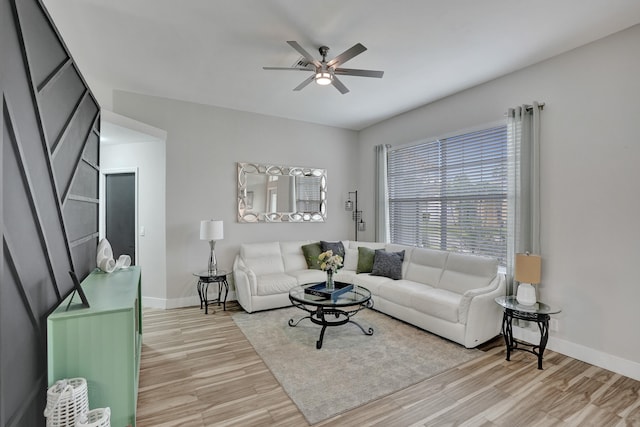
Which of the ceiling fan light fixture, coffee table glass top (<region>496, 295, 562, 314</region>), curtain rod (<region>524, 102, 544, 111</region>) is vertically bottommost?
coffee table glass top (<region>496, 295, 562, 314</region>)

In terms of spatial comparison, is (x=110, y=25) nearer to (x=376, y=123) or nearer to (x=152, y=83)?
(x=152, y=83)

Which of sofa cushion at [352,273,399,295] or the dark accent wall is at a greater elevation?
the dark accent wall

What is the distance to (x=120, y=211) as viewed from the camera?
15.2 feet

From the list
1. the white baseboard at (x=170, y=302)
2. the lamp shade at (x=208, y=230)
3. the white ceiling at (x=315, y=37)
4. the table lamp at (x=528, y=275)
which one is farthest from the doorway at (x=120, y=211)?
the table lamp at (x=528, y=275)

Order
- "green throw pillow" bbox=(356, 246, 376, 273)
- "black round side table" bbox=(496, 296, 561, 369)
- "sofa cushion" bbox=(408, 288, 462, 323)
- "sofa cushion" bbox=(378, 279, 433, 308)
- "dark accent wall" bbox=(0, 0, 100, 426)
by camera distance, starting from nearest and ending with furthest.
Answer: "dark accent wall" bbox=(0, 0, 100, 426), "black round side table" bbox=(496, 296, 561, 369), "sofa cushion" bbox=(408, 288, 462, 323), "sofa cushion" bbox=(378, 279, 433, 308), "green throw pillow" bbox=(356, 246, 376, 273)

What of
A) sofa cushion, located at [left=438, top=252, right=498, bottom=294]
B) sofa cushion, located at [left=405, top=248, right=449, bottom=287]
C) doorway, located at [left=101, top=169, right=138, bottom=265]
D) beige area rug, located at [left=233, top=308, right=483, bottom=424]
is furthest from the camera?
doorway, located at [left=101, top=169, right=138, bottom=265]

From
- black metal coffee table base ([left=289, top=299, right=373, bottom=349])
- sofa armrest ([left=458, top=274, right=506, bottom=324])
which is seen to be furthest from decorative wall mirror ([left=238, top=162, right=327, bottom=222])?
sofa armrest ([left=458, top=274, right=506, bottom=324])

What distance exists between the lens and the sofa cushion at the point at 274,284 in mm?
4242

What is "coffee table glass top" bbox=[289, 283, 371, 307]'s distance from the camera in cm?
321

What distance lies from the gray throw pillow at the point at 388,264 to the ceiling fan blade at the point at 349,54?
2.92 metres

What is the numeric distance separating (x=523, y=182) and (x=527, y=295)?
50.0 inches

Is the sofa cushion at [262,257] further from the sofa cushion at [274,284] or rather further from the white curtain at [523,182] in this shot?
the white curtain at [523,182]

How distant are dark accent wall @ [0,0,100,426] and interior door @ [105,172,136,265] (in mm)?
2398

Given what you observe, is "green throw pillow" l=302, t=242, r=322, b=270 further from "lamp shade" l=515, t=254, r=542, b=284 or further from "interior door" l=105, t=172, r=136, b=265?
"lamp shade" l=515, t=254, r=542, b=284
